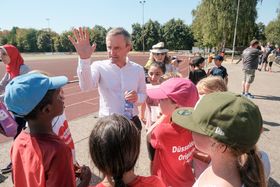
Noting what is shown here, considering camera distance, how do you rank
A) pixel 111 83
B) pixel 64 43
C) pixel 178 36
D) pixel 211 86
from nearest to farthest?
1. pixel 111 83
2. pixel 211 86
3. pixel 178 36
4. pixel 64 43

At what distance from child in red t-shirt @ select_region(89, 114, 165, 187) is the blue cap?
0.54 m

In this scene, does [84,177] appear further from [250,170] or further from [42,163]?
[250,170]

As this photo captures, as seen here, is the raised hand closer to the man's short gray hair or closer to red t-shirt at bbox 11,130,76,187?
the man's short gray hair

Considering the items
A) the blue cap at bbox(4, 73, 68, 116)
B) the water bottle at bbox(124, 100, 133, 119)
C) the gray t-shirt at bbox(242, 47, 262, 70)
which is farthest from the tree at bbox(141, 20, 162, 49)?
the blue cap at bbox(4, 73, 68, 116)

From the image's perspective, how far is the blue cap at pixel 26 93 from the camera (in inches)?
65.2

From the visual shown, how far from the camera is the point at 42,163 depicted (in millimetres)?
1541

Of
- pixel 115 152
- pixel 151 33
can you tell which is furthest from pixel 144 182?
pixel 151 33

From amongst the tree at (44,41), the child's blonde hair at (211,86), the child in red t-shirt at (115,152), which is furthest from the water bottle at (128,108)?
the tree at (44,41)

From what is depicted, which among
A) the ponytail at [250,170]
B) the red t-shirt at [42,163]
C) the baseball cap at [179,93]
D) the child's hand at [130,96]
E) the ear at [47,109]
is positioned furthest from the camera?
the child's hand at [130,96]

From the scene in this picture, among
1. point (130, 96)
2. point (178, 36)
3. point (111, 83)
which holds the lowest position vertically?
point (130, 96)

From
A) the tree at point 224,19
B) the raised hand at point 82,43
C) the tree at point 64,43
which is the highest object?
the tree at point 224,19

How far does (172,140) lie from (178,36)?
7628 centimetres

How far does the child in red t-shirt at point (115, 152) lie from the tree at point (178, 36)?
75931 mm

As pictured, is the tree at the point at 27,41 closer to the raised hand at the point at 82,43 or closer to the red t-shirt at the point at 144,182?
the raised hand at the point at 82,43
